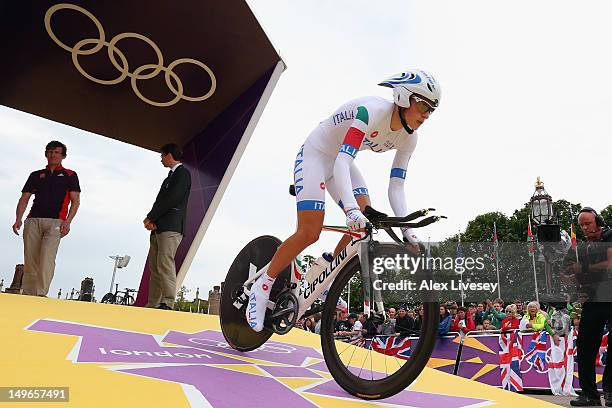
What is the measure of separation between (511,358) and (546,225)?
28.6ft

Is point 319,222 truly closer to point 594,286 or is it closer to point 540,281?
point 594,286

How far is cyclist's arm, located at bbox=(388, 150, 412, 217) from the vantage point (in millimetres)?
3477

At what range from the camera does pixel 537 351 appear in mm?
8930

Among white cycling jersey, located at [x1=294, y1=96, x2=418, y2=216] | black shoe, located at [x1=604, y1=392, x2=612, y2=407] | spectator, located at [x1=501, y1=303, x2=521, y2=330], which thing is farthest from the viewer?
spectator, located at [x1=501, y1=303, x2=521, y2=330]

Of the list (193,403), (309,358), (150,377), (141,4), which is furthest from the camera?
(141,4)

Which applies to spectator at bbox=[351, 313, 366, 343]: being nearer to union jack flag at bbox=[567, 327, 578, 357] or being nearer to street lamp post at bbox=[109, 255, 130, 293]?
union jack flag at bbox=[567, 327, 578, 357]

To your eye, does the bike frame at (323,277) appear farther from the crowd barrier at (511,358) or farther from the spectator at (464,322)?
the spectator at (464,322)

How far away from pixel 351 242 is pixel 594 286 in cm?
348

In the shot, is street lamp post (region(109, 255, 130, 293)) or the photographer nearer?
the photographer

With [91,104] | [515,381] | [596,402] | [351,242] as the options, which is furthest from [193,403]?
[91,104]

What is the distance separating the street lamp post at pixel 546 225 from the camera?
15844 mm

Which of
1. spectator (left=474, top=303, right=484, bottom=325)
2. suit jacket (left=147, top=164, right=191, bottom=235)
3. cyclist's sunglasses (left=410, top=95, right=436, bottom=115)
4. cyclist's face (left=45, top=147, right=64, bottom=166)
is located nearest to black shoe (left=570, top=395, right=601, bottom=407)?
cyclist's sunglasses (left=410, top=95, right=436, bottom=115)

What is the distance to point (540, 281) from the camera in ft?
146

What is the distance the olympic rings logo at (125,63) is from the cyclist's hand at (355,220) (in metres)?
8.12
